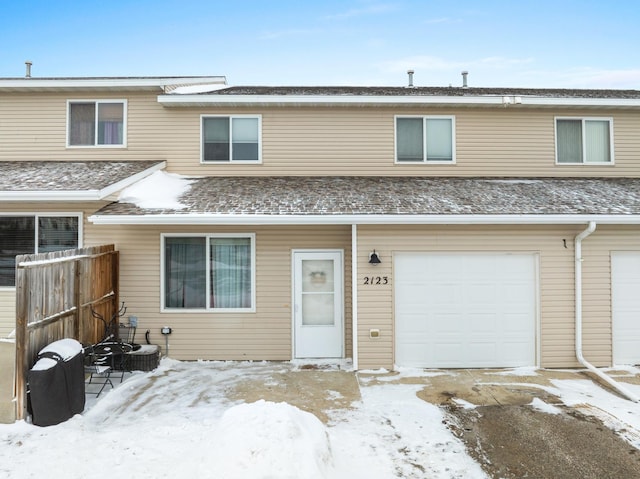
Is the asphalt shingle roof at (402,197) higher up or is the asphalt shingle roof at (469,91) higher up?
the asphalt shingle roof at (469,91)

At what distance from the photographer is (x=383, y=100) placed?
8938mm

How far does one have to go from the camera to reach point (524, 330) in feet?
24.8

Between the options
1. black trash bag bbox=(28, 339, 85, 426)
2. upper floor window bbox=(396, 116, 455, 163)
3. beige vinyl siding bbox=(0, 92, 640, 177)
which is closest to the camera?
black trash bag bbox=(28, 339, 85, 426)

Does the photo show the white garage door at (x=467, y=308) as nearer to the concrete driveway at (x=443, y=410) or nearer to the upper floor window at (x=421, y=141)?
the concrete driveway at (x=443, y=410)

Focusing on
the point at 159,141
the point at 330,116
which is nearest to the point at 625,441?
the point at 330,116

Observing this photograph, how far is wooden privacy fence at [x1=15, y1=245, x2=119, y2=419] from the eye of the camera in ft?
16.5

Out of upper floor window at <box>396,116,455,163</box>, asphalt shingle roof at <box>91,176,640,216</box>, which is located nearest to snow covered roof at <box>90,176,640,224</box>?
asphalt shingle roof at <box>91,176,640,216</box>

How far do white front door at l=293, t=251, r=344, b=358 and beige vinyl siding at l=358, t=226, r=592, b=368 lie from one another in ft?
3.20

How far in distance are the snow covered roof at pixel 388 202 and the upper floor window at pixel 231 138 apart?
0.59m

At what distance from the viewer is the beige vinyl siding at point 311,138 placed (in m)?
9.16

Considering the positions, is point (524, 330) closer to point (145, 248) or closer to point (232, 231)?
point (232, 231)

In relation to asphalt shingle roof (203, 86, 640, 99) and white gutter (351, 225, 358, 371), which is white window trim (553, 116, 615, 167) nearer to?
asphalt shingle roof (203, 86, 640, 99)

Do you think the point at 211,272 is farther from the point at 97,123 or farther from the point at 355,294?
the point at 97,123

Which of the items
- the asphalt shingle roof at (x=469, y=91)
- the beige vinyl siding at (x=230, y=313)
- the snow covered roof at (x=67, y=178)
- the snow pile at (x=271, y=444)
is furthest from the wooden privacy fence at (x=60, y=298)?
the asphalt shingle roof at (x=469, y=91)
